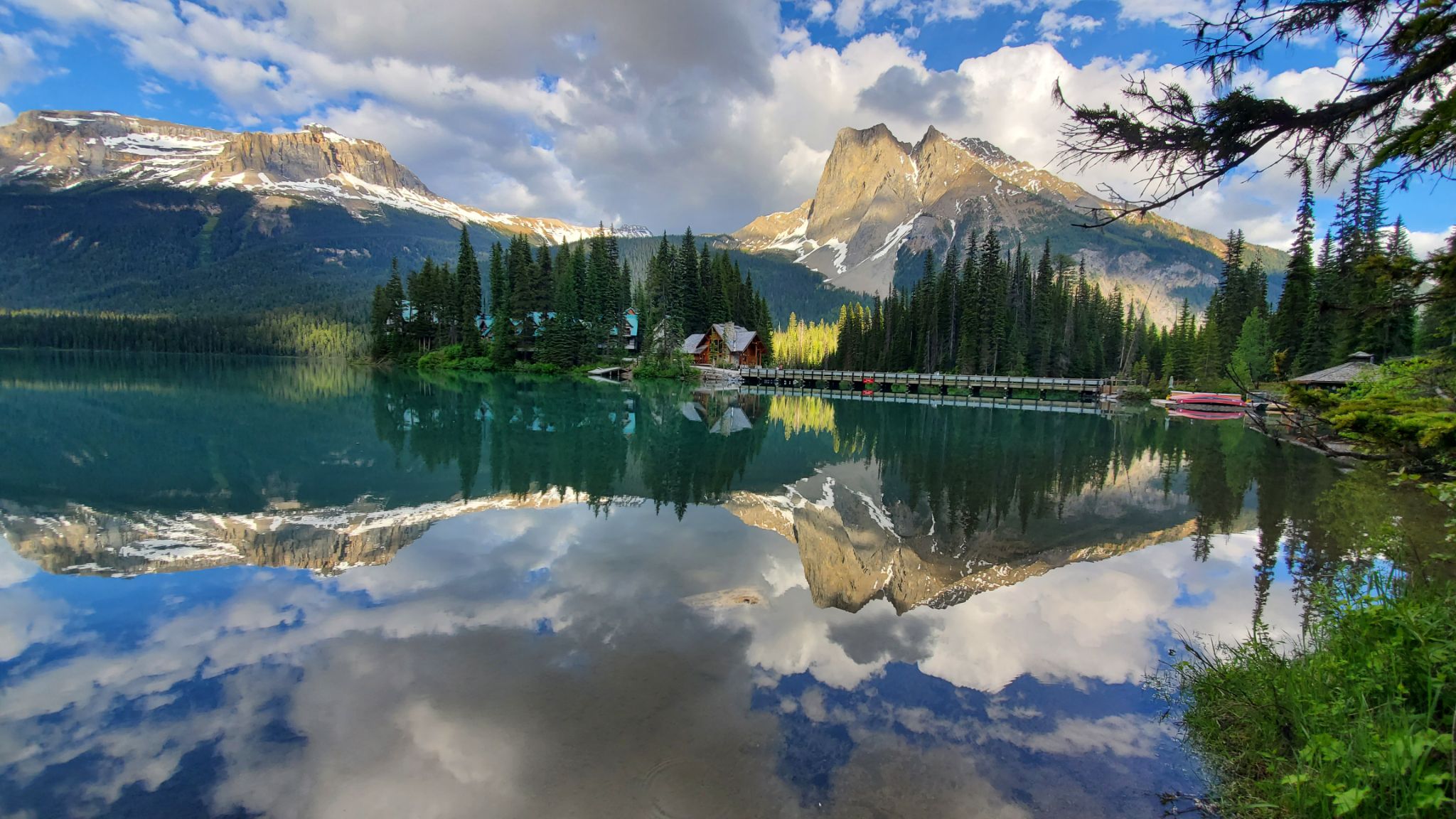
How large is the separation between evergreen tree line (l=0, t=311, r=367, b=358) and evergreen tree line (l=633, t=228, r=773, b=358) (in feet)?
228

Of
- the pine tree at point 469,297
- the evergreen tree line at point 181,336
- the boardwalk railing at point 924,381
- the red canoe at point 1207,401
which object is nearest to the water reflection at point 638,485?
the red canoe at point 1207,401

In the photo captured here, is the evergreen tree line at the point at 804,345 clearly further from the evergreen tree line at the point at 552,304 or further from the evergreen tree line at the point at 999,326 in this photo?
the evergreen tree line at the point at 552,304

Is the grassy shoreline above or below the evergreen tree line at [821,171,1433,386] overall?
below

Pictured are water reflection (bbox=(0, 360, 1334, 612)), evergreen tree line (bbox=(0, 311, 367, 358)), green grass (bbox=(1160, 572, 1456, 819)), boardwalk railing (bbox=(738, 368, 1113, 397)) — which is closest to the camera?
green grass (bbox=(1160, 572, 1456, 819))

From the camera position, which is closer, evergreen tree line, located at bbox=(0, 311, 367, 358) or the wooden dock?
the wooden dock

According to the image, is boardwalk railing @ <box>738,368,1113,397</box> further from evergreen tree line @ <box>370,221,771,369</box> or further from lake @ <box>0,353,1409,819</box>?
lake @ <box>0,353,1409,819</box>

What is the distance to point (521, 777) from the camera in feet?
15.0

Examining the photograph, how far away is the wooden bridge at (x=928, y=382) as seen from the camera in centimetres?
5778

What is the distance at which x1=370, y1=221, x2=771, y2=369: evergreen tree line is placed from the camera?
68.2 metres

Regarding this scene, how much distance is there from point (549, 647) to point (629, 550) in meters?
3.49

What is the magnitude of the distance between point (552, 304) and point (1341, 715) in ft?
233

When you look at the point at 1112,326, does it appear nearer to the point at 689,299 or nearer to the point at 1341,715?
the point at 689,299

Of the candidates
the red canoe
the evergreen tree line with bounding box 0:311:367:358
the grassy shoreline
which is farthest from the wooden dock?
the evergreen tree line with bounding box 0:311:367:358

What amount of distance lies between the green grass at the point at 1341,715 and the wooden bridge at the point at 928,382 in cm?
5558
